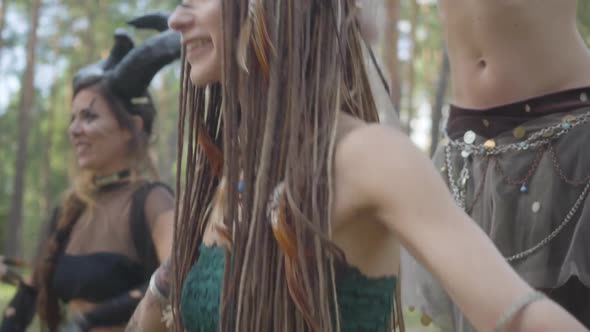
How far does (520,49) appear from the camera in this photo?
8.92 ft

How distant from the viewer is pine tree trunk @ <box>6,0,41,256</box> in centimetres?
2175

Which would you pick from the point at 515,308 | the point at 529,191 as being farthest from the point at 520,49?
the point at 515,308

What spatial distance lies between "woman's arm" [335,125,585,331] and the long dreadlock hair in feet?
0.25

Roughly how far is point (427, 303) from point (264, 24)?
1.42 meters

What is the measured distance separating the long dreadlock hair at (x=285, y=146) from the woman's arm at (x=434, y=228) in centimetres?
8

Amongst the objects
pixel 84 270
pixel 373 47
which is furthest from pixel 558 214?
pixel 84 270

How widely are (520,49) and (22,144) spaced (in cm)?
2084

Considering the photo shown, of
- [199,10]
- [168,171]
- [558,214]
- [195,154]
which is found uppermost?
[199,10]

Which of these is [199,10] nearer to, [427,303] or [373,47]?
[373,47]

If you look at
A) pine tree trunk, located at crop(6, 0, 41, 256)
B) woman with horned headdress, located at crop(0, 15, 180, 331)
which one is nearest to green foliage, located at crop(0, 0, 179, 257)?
pine tree trunk, located at crop(6, 0, 41, 256)

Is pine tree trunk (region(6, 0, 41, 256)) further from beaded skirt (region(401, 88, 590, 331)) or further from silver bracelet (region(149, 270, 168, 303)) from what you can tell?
silver bracelet (region(149, 270, 168, 303))

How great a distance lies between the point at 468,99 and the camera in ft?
9.48

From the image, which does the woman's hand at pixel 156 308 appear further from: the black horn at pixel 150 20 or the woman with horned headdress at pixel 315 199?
the black horn at pixel 150 20

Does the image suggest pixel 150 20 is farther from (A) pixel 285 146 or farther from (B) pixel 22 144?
(B) pixel 22 144
